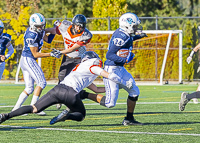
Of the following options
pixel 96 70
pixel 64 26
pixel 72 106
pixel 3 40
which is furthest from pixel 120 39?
pixel 3 40

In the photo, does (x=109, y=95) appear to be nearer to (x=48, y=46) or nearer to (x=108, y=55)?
(x=108, y=55)

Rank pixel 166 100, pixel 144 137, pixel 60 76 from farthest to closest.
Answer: pixel 166 100, pixel 60 76, pixel 144 137

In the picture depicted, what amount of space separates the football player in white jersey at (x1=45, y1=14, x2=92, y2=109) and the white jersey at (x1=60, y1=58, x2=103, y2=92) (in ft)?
4.78

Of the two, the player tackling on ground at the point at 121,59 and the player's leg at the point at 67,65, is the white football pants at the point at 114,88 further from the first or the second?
the player's leg at the point at 67,65

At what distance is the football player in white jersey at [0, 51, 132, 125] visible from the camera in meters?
6.05

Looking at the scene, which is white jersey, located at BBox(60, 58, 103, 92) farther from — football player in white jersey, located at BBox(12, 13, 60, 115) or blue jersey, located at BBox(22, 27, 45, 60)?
blue jersey, located at BBox(22, 27, 45, 60)

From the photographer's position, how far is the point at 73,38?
811cm

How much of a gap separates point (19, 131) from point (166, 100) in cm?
589

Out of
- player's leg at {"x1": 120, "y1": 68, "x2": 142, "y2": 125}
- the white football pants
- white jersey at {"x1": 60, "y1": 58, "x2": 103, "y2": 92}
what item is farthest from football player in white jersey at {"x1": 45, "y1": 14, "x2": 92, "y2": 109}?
white jersey at {"x1": 60, "y1": 58, "x2": 103, "y2": 92}

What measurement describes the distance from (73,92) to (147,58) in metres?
13.4

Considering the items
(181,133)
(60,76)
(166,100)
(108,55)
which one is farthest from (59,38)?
(181,133)

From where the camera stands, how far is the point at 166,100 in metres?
11.4

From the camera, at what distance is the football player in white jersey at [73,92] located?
6055 mm

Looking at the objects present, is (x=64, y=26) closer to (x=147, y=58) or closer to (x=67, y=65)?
(x=67, y=65)
